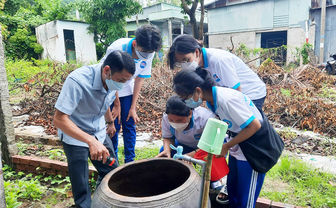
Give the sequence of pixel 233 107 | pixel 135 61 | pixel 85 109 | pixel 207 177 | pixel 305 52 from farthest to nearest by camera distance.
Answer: pixel 305 52 → pixel 135 61 → pixel 85 109 → pixel 233 107 → pixel 207 177

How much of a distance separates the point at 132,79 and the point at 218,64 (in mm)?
1100

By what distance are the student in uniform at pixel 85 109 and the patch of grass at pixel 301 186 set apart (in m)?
1.99

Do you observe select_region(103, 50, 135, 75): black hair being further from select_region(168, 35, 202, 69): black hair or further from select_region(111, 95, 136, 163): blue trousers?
select_region(111, 95, 136, 163): blue trousers

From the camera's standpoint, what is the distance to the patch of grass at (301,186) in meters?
2.75

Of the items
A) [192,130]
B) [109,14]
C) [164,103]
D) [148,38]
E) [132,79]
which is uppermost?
[109,14]

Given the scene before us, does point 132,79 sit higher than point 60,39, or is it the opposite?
point 60,39

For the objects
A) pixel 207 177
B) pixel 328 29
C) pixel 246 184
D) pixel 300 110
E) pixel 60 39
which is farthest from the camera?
pixel 60 39

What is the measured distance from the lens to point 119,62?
2025 millimetres

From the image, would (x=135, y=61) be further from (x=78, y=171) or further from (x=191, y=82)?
(x=78, y=171)

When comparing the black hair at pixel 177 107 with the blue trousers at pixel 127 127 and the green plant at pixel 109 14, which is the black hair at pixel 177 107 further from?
the green plant at pixel 109 14

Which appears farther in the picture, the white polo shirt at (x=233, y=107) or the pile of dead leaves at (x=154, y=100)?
the pile of dead leaves at (x=154, y=100)

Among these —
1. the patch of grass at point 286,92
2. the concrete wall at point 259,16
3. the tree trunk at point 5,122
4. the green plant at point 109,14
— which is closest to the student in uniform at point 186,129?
the tree trunk at point 5,122

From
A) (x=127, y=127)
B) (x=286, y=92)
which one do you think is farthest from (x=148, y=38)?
(x=286, y=92)

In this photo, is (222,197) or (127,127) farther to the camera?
(127,127)
